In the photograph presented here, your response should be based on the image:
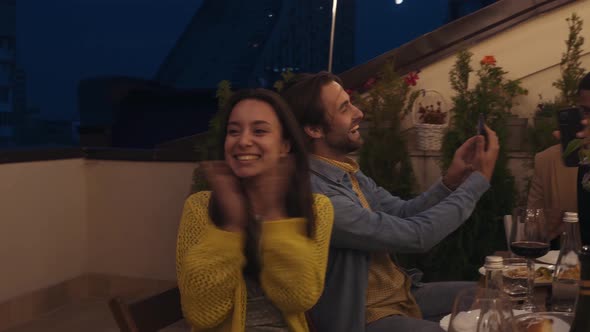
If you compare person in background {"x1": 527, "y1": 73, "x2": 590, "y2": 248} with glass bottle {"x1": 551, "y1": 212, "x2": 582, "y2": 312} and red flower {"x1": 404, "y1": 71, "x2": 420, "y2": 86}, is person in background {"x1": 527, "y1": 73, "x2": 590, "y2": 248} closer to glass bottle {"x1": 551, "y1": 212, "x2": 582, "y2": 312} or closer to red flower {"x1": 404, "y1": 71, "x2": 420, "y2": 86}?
glass bottle {"x1": 551, "y1": 212, "x2": 582, "y2": 312}

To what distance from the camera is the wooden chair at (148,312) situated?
127 cm

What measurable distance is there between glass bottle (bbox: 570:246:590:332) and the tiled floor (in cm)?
320

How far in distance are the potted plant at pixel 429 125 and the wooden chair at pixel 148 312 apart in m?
2.55

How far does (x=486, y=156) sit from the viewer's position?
1.84 m

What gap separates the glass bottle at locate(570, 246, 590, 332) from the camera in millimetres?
945

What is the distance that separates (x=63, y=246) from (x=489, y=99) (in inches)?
117

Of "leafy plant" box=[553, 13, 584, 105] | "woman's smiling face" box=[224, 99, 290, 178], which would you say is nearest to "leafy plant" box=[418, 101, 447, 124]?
"leafy plant" box=[553, 13, 584, 105]

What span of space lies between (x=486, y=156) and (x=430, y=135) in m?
1.96

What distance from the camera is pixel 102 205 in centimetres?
468

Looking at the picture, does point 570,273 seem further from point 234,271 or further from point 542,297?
point 234,271

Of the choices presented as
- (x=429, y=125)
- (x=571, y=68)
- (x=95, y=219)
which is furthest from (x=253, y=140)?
(x=95, y=219)

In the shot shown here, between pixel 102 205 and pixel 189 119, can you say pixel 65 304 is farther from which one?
pixel 189 119

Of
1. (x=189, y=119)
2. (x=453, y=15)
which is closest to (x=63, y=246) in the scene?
(x=189, y=119)

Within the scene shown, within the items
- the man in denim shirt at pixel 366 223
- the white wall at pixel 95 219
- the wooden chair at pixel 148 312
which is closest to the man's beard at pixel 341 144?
the man in denim shirt at pixel 366 223
